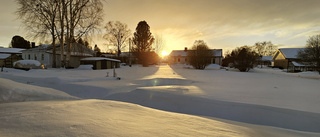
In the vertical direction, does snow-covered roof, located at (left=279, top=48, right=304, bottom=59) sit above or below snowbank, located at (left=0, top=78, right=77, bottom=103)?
above

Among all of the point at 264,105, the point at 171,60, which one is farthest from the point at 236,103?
the point at 171,60

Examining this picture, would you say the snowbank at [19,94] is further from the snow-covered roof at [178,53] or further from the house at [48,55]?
the snow-covered roof at [178,53]

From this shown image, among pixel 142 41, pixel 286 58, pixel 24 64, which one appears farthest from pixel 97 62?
pixel 286 58

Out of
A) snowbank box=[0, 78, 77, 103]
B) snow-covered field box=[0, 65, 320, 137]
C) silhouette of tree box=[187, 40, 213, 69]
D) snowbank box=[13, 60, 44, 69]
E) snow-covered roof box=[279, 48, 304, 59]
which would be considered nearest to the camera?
snow-covered field box=[0, 65, 320, 137]

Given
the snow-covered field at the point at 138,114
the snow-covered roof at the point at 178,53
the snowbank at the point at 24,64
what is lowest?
the snow-covered field at the point at 138,114

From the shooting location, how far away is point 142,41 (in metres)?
43.0

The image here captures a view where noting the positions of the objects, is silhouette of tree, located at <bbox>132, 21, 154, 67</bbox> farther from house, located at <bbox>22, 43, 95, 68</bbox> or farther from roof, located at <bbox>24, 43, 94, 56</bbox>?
house, located at <bbox>22, 43, 95, 68</bbox>

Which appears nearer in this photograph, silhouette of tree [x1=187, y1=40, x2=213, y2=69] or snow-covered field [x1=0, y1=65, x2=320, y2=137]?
snow-covered field [x1=0, y1=65, x2=320, y2=137]

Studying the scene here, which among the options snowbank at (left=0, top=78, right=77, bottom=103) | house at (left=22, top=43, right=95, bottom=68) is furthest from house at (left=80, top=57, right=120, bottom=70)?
snowbank at (left=0, top=78, right=77, bottom=103)

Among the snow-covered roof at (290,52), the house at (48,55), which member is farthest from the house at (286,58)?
the house at (48,55)

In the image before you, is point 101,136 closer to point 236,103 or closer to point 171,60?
point 236,103

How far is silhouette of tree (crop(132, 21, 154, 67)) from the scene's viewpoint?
4281cm

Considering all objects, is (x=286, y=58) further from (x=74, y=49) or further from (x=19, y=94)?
(x=74, y=49)

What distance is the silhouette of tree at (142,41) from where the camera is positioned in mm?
42812
